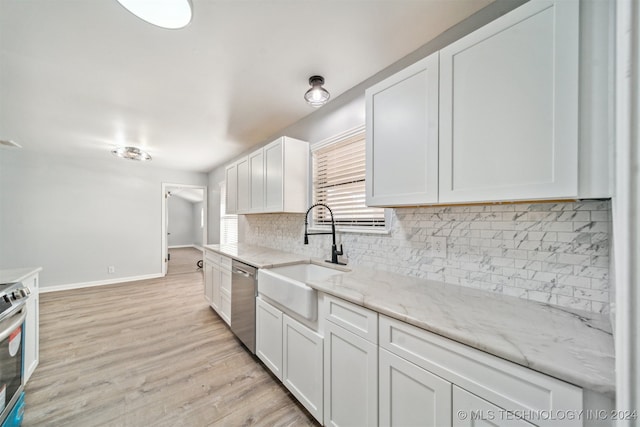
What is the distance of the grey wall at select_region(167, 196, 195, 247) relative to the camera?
32.5 feet

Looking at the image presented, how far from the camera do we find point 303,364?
149cm

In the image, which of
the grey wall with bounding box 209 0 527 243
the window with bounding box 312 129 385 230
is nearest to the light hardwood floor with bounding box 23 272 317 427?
the window with bounding box 312 129 385 230

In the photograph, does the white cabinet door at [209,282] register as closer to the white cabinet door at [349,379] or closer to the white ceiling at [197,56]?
the white ceiling at [197,56]

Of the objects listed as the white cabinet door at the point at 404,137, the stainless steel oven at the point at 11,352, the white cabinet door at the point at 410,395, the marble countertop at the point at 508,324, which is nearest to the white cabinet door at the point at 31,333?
the stainless steel oven at the point at 11,352

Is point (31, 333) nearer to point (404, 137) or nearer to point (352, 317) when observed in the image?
point (352, 317)

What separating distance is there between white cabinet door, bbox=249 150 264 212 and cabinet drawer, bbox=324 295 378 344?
5.88 ft

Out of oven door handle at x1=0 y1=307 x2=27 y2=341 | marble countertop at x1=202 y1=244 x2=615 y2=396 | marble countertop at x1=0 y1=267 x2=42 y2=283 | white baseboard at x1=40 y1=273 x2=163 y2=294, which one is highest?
marble countertop at x1=202 y1=244 x2=615 y2=396

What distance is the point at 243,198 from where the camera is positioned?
130 inches

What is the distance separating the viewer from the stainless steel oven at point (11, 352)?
122cm

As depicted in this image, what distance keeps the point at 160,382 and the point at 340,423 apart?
1520 millimetres

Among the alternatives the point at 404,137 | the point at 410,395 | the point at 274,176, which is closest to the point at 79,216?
the point at 274,176

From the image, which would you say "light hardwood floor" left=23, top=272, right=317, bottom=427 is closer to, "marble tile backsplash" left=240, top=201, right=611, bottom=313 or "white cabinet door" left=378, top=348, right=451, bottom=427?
"white cabinet door" left=378, top=348, right=451, bottom=427

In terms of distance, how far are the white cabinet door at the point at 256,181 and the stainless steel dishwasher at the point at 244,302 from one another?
83 cm

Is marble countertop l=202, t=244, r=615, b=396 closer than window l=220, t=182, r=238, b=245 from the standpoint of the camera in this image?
Yes
